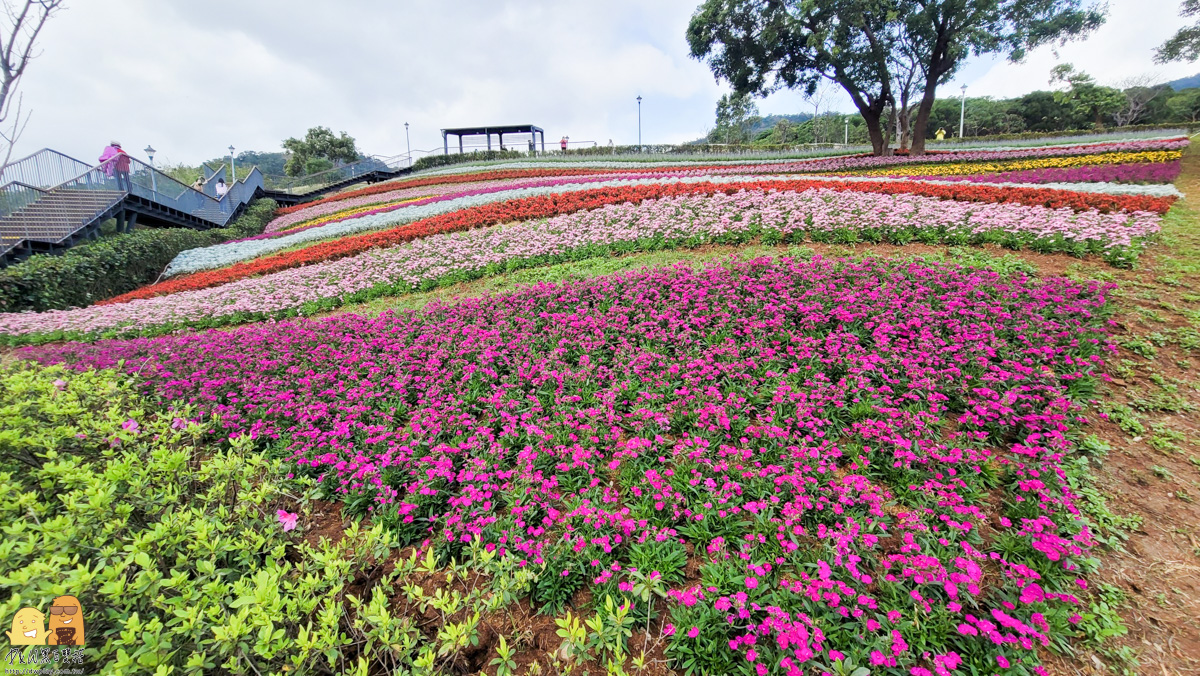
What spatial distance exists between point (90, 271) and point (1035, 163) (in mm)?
27822

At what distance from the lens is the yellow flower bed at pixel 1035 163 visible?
1473 cm

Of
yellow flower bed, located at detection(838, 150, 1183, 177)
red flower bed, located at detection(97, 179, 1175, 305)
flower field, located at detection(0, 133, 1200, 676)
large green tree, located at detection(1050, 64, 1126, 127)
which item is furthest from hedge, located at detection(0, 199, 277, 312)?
large green tree, located at detection(1050, 64, 1126, 127)

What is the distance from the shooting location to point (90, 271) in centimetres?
1059

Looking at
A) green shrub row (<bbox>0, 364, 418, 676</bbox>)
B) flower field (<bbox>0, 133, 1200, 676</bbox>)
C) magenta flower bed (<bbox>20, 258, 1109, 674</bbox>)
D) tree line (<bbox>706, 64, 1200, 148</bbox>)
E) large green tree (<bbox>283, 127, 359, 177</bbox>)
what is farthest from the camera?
large green tree (<bbox>283, 127, 359, 177</bbox>)

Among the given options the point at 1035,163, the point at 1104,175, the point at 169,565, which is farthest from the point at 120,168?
the point at 1035,163

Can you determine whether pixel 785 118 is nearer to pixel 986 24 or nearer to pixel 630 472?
pixel 986 24

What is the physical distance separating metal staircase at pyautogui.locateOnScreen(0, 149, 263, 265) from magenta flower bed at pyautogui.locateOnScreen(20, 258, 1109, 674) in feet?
31.1

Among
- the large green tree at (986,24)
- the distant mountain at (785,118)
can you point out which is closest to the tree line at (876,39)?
the large green tree at (986,24)

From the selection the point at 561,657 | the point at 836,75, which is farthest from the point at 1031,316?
the point at 836,75

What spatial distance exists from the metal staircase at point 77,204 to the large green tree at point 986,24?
2910 centimetres

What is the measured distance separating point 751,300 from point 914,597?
11.5ft

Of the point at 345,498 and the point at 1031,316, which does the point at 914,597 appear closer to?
the point at 345,498

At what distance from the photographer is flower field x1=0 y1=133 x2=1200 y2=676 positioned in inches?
80.0

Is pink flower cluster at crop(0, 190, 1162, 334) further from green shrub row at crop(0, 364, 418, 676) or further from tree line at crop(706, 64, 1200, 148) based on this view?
tree line at crop(706, 64, 1200, 148)
